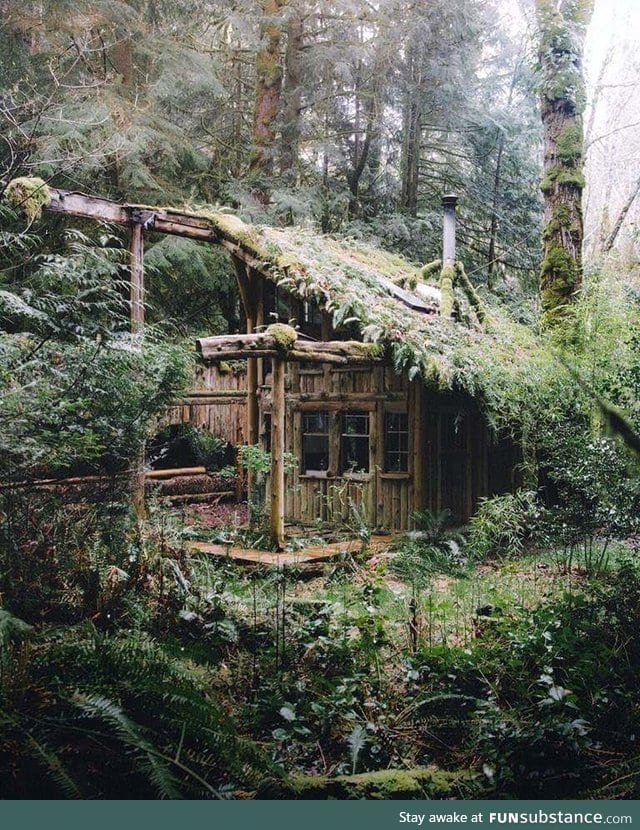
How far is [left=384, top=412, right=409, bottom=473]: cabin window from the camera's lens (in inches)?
412

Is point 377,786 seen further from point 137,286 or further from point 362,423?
point 362,423

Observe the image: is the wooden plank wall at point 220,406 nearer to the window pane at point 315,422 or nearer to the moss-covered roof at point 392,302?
the window pane at point 315,422

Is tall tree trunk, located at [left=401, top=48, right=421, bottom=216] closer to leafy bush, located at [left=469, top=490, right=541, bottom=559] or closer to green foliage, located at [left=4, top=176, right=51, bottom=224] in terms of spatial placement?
leafy bush, located at [left=469, top=490, right=541, bottom=559]

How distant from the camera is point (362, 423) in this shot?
10859mm

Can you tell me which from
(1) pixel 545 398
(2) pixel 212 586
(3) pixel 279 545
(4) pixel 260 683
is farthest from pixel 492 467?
(4) pixel 260 683

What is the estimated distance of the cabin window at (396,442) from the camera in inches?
412

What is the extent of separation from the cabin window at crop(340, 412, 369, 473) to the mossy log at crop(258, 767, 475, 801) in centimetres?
763

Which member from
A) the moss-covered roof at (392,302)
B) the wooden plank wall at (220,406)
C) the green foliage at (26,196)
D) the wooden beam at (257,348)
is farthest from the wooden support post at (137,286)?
the wooden plank wall at (220,406)

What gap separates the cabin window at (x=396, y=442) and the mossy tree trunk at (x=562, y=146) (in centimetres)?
264

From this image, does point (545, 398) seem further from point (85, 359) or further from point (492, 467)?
point (85, 359)

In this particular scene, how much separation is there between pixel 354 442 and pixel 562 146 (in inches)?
215

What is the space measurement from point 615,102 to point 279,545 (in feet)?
43.8

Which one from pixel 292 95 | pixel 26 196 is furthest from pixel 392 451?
pixel 292 95

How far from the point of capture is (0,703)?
2.73 meters
